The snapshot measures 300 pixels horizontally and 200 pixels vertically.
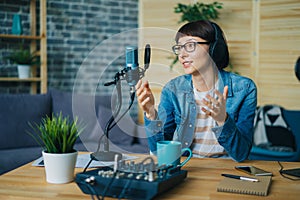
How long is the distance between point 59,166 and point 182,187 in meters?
0.39

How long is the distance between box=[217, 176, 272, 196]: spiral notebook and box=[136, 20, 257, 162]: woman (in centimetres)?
24

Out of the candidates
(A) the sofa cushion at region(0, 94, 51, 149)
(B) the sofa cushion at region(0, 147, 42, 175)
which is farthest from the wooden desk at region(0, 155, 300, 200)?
(A) the sofa cushion at region(0, 94, 51, 149)

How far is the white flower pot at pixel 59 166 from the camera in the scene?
3.98 ft

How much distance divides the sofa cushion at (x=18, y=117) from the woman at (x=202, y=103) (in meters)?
2.20

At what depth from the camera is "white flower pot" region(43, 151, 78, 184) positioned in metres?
1.21

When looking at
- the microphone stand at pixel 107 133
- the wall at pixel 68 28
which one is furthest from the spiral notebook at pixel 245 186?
the wall at pixel 68 28

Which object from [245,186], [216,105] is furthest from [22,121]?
[245,186]

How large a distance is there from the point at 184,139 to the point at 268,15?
293 cm

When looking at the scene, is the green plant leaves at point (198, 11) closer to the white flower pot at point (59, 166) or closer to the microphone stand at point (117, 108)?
the microphone stand at point (117, 108)

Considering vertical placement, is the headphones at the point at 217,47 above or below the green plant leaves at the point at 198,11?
below

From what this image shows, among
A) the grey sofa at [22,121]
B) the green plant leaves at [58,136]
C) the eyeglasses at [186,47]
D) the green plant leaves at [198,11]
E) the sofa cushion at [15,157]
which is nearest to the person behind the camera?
the green plant leaves at [58,136]

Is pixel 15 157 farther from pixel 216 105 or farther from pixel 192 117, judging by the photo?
pixel 216 105

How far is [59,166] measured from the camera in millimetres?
1223

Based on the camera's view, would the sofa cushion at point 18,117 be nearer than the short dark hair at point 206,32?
No
